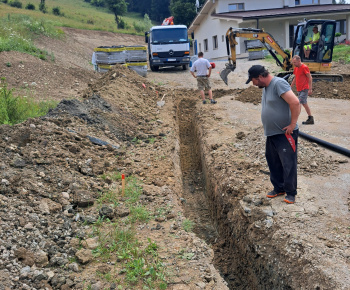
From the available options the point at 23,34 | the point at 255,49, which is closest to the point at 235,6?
the point at 255,49

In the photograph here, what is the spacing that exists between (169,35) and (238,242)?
18.2 m

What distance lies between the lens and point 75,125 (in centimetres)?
860

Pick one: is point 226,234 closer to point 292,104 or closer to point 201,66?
point 292,104

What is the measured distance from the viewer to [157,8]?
71875 mm

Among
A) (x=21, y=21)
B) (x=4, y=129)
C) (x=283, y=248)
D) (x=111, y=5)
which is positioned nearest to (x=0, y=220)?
(x=4, y=129)

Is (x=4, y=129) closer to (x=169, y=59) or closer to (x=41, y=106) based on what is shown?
(x=41, y=106)

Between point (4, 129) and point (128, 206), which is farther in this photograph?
point (4, 129)

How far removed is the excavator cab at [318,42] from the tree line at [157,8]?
3655 cm

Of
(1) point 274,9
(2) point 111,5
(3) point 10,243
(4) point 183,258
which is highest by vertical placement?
(2) point 111,5

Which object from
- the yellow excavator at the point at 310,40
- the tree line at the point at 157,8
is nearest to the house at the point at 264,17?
the yellow excavator at the point at 310,40

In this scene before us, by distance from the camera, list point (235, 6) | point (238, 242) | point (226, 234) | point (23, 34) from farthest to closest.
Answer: point (235, 6)
point (23, 34)
point (226, 234)
point (238, 242)

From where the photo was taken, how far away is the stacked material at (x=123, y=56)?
67.2 ft

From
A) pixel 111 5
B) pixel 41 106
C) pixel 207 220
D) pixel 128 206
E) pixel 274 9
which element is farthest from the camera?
pixel 111 5

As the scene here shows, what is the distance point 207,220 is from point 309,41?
10.9m
